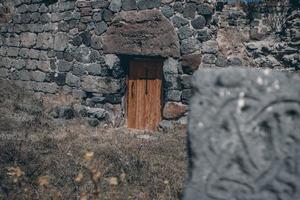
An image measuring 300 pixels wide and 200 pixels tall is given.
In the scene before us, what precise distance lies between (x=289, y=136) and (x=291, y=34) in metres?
4.60

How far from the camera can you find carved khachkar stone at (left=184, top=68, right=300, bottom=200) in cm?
207

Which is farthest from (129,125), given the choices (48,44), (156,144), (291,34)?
(291,34)

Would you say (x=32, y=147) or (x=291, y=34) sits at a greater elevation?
(x=291, y=34)

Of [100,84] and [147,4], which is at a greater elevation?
[147,4]

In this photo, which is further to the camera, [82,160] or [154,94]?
[154,94]

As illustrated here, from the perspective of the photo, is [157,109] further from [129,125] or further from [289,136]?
[289,136]

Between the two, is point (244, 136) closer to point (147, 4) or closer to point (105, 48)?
point (147, 4)

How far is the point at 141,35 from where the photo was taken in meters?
6.82

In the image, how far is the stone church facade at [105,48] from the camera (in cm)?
646

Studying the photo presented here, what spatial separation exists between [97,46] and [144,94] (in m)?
1.32

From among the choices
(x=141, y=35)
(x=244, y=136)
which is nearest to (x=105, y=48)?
(x=141, y=35)

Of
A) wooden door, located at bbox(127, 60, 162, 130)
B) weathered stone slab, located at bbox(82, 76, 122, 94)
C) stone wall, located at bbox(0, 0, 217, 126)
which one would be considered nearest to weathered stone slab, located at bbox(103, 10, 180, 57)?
stone wall, located at bbox(0, 0, 217, 126)

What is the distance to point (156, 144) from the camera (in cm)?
554

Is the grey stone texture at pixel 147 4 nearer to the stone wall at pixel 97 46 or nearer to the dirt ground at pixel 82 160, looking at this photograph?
the stone wall at pixel 97 46
